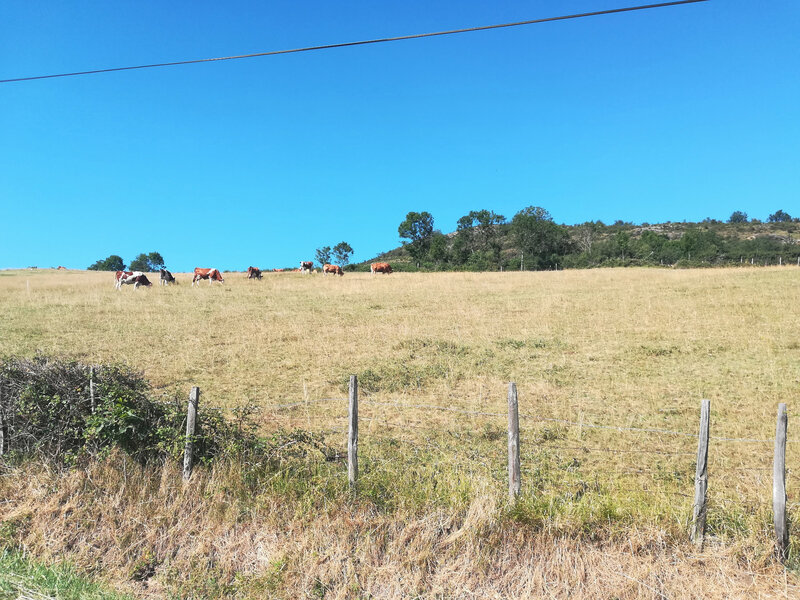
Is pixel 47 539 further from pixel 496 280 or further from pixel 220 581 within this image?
pixel 496 280

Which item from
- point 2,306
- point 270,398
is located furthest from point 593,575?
point 2,306

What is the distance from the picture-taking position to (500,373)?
49.7 feet

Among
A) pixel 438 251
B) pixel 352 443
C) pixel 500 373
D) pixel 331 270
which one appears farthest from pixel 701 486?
pixel 438 251

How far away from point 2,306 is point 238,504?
27155 millimetres

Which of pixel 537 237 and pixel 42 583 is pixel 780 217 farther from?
pixel 42 583

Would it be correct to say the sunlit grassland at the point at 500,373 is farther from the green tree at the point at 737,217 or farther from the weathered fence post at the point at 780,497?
the green tree at the point at 737,217

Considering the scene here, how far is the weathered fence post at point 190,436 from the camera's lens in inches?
267

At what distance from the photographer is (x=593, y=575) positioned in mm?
5223

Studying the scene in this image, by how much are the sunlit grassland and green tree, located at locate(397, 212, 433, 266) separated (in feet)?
248

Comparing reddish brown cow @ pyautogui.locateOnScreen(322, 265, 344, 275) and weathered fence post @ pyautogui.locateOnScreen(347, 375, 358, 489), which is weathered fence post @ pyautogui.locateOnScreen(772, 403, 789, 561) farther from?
reddish brown cow @ pyautogui.locateOnScreen(322, 265, 344, 275)

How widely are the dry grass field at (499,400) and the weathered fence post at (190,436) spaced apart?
13.7 inches

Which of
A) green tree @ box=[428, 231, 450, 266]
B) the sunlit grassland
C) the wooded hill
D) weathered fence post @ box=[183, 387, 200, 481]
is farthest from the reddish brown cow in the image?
green tree @ box=[428, 231, 450, 266]

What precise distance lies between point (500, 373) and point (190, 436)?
10031 mm

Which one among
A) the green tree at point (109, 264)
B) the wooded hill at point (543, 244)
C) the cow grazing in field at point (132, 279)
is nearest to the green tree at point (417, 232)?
the wooded hill at point (543, 244)
